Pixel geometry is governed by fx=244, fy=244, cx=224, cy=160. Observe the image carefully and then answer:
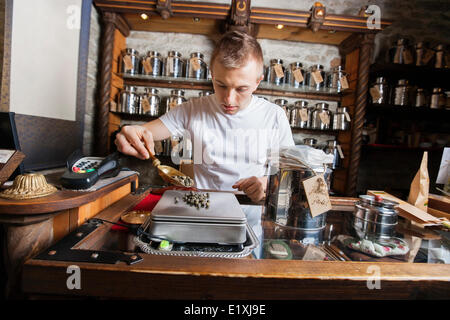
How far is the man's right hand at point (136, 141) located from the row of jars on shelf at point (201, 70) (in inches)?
64.5

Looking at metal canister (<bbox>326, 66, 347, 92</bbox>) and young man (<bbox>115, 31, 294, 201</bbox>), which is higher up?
metal canister (<bbox>326, 66, 347, 92</bbox>)

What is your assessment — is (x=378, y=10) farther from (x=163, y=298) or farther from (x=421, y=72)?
(x=163, y=298)

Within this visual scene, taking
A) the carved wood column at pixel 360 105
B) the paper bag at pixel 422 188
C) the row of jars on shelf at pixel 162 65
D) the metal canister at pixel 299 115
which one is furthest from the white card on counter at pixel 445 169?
the row of jars on shelf at pixel 162 65

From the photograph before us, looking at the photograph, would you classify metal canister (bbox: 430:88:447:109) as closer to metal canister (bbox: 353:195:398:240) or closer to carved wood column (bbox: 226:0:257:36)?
carved wood column (bbox: 226:0:257:36)

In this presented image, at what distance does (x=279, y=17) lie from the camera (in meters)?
2.19

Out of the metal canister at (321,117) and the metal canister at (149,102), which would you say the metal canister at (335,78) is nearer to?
the metal canister at (321,117)

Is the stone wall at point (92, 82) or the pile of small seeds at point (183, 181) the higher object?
the stone wall at point (92, 82)

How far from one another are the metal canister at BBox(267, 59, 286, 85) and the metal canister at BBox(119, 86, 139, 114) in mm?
1319

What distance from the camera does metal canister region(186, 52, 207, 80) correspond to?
91.7 inches

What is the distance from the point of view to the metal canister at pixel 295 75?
238cm

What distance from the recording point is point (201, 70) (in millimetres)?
2369

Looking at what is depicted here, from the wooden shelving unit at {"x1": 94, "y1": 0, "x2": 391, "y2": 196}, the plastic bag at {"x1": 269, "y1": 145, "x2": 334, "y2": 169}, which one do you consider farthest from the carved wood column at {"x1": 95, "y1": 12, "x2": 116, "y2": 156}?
the plastic bag at {"x1": 269, "y1": 145, "x2": 334, "y2": 169}

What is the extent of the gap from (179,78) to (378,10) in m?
2.29

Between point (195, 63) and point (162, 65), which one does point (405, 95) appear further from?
point (162, 65)
